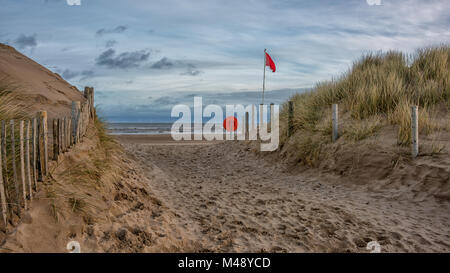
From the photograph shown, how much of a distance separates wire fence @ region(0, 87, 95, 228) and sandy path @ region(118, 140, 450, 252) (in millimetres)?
2099

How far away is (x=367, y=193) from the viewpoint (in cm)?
736

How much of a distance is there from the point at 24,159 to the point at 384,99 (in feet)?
31.8

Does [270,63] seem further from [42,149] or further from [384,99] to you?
[42,149]

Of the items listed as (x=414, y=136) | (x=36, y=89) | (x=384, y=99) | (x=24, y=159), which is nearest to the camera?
(x=24, y=159)

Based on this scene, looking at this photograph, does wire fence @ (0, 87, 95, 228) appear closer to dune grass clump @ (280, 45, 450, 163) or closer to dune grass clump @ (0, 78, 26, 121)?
dune grass clump @ (0, 78, 26, 121)

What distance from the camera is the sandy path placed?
14.9ft

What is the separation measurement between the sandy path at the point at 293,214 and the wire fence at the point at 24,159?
2.10 meters

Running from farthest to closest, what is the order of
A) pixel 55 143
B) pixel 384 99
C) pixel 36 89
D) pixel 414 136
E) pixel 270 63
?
pixel 270 63 < pixel 384 99 < pixel 414 136 < pixel 36 89 < pixel 55 143

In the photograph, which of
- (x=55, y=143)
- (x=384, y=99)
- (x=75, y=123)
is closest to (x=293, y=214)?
(x=55, y=143)

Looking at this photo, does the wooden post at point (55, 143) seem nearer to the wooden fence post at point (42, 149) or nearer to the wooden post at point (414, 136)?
the wooden fence post at point (42, 149)

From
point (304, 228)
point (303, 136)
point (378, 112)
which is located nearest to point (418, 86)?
point (378, 112)

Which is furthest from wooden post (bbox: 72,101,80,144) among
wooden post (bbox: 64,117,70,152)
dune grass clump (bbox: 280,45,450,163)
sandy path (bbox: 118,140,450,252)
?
dune grass clump (bbox: 280,45,450,163)

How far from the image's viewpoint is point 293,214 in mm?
5730
